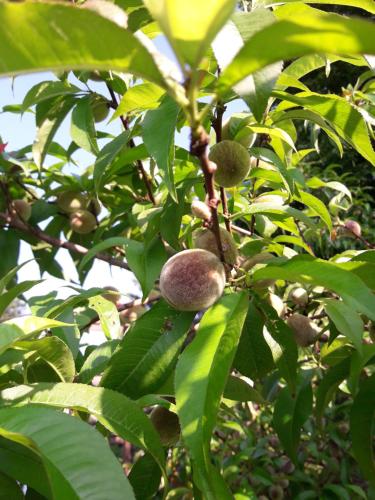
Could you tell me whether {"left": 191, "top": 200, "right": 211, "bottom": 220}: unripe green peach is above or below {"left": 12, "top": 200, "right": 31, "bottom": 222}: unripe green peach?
above

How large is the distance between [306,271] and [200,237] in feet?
1.13

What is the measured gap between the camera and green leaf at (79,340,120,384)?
105cm

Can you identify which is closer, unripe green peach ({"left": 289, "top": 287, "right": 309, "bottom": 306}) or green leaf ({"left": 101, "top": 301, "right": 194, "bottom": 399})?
green leaf ({"left": 101, "top": 301, "right": 194, "bottom": 399})

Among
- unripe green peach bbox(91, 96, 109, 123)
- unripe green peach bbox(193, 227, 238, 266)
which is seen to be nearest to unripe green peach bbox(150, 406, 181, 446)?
unripe green peach bbox(193, 227, 238, 266)

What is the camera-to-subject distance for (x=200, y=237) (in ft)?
3.61

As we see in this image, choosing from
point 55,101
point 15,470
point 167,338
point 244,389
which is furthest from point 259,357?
point 55,101

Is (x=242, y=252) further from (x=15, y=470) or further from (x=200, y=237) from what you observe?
(x=15, y=470)

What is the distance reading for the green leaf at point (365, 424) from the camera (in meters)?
1.09

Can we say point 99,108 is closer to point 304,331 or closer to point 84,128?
point 84,128

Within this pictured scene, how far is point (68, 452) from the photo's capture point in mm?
585

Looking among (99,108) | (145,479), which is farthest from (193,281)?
(99,108)

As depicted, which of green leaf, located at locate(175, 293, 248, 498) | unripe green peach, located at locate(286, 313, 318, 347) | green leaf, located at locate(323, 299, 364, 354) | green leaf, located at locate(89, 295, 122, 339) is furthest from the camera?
unripe green peach, located at locate(286, 313, 318, 347)

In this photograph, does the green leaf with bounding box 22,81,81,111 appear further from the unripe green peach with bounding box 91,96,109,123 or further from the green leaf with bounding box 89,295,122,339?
the green leaf with bounding box 89,295,122,339

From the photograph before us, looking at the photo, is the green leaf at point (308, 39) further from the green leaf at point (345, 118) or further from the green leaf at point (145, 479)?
the green leaf at point (145, 479)
